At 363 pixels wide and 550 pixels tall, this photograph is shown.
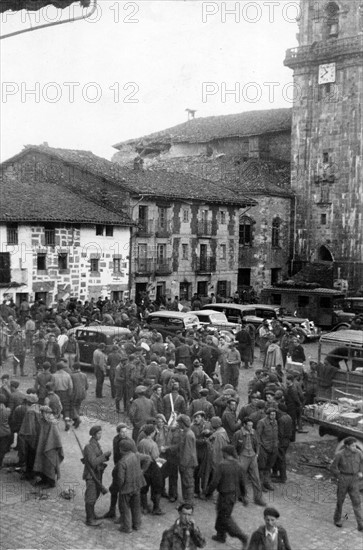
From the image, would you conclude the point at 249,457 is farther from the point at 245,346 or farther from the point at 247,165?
the point at 247,165

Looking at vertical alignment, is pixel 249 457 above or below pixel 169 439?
below

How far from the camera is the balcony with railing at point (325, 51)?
44969mm

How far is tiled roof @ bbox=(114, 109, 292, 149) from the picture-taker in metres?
54.9

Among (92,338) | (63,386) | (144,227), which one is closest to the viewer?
(63,386)

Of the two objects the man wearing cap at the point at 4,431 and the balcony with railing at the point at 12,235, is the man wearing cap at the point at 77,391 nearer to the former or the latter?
the man wearing cap at the point at 4,431

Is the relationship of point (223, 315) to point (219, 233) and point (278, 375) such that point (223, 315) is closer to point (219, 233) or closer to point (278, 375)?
point (278, 375)

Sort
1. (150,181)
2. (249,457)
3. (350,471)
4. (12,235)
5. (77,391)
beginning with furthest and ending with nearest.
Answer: (150,181)
(12,235)
(77,391)
(249,457)
(350,471)

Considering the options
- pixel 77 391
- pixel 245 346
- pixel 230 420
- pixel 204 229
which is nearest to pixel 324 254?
pixel 204 229

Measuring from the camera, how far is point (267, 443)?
1248 cm

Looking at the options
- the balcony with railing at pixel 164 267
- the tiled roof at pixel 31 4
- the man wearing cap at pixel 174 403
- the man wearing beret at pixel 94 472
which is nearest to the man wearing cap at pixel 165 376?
the man wearing cap at pixel 174 403

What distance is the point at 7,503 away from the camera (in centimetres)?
1171

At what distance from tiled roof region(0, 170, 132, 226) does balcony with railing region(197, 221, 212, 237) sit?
19.5 ft

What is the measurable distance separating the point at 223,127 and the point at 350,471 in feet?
161

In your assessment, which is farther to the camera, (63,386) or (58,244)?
(58,244)
